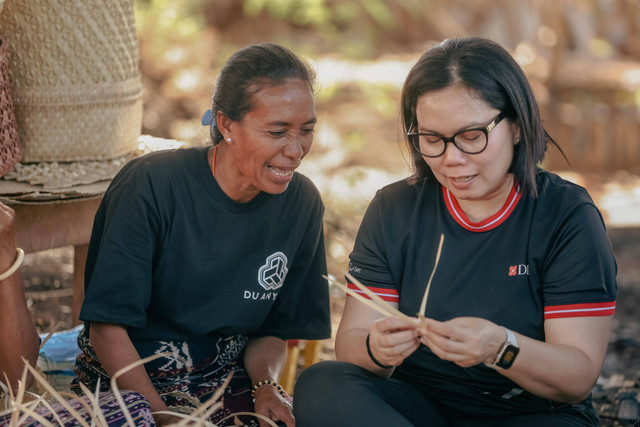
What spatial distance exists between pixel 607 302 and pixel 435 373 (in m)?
0.51

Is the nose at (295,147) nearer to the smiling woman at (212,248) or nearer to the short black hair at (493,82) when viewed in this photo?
the smiling woman at (212,248)

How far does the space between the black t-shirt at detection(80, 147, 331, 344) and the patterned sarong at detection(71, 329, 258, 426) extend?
1.5 inches

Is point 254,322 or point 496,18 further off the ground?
point 496,18

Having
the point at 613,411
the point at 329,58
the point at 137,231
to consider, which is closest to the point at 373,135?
the point at 329,58

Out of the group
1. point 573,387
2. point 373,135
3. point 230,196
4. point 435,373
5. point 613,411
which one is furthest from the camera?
point 373,135

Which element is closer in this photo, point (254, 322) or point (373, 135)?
point (254, 322)

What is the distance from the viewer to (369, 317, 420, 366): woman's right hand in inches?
74.5

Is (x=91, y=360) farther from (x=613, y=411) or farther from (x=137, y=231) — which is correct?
(x=613, y=411)

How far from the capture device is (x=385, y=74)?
812 centimetres

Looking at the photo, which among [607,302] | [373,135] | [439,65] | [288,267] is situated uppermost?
[439,65]

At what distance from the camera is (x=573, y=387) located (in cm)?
194

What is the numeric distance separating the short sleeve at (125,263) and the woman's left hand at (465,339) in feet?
2.97

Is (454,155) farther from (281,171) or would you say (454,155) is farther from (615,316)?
(615,316)

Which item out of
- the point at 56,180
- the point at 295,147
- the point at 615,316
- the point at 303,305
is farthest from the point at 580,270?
the point at 615,316
